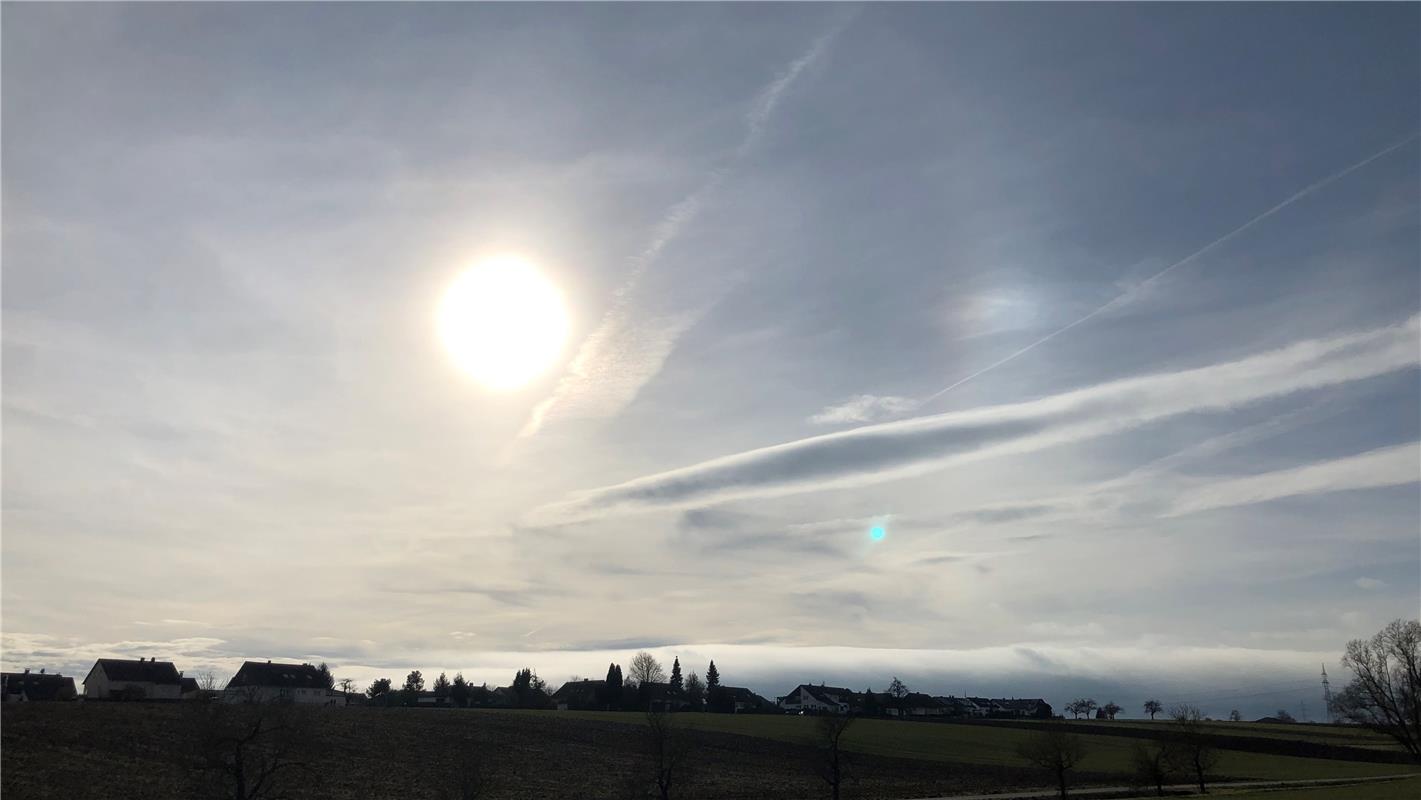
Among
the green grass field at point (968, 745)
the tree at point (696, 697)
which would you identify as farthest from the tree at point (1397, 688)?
the tree at point (696, 697)

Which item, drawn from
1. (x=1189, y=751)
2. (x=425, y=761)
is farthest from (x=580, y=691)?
(x=1189, y=751)

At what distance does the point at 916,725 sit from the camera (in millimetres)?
142125

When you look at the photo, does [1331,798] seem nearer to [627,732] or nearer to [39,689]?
[627,732]

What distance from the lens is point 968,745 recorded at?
12250 cm

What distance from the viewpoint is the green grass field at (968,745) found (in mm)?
103250

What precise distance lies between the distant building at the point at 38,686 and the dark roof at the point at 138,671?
4317mm

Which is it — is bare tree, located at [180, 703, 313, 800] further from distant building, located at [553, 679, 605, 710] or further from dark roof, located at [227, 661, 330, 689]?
distant building, located at [553, 679, 605, 710]

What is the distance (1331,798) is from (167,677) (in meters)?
139

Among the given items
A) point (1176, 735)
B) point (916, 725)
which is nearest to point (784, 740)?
point (916, 725)

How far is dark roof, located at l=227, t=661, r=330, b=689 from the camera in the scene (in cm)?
13650

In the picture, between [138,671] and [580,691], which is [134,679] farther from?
[580,691]

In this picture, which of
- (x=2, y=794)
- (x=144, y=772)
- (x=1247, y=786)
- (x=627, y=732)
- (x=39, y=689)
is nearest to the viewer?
(x=2, y=794)

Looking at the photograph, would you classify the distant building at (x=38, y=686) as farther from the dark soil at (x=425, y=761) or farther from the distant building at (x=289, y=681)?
the dark soil at (x=425, y=761)

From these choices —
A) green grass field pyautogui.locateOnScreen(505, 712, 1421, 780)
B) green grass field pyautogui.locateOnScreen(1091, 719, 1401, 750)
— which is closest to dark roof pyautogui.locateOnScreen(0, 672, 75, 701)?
green grass field pyautogui.locateOnScreen(505, 712, 1421, 780)
